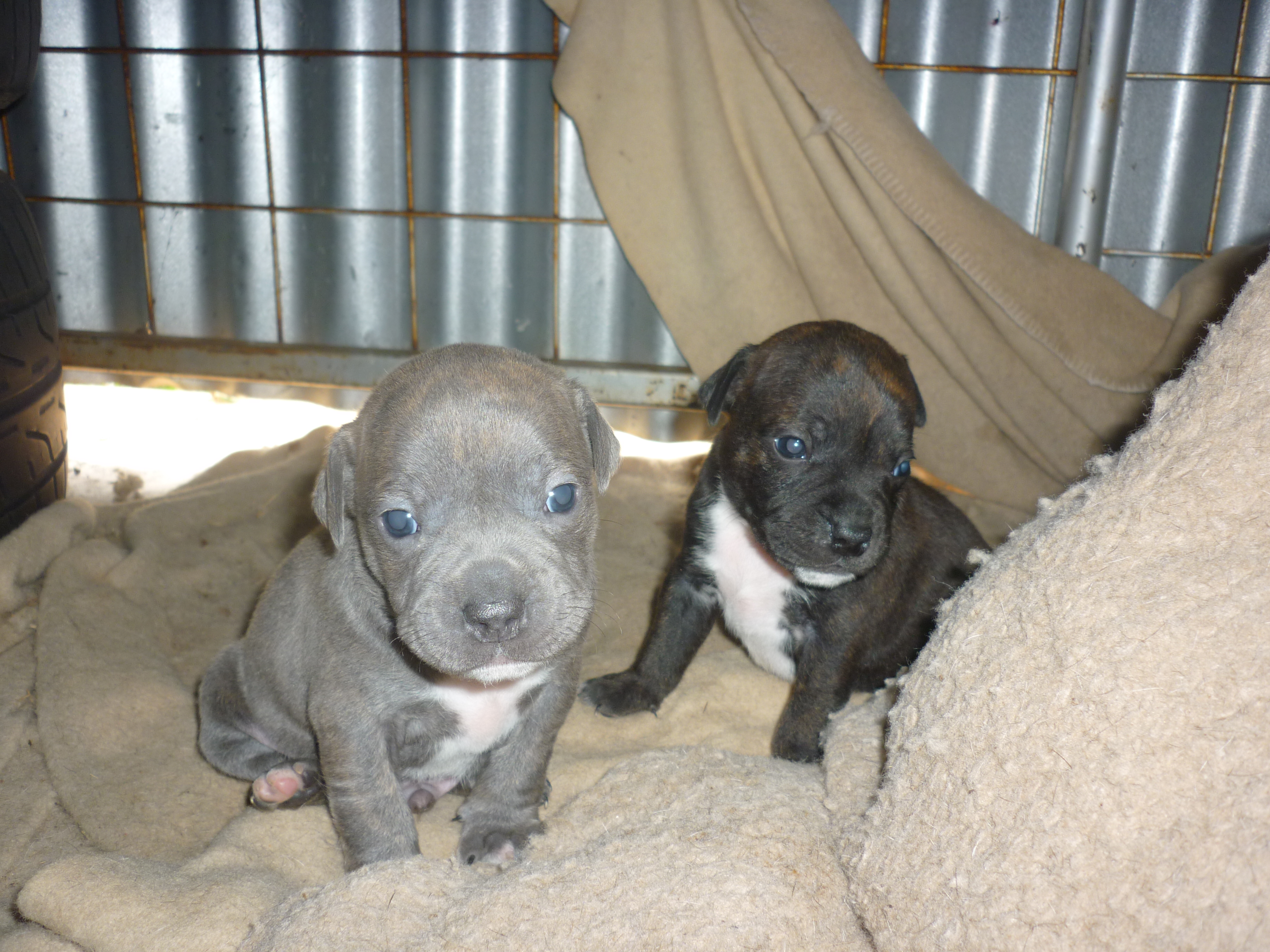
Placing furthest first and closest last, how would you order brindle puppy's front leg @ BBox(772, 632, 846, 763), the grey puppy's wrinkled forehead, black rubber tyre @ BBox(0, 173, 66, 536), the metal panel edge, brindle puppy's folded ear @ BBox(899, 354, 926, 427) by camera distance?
→ the metal panel edge
black rubber tyre @ BBox(0, 173, 66, 536)
brindle puppy's folded ear @ BBox(899, 354, 926, 427)
brindle puppy's front leg @ BBox(772, 632, 846, 763)
the grey puppy's wrinkled forehead

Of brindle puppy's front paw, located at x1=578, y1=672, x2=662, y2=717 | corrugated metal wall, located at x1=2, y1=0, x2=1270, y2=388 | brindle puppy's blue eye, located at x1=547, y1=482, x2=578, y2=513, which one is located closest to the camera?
brindle puppy's blue eye, located at x1=547, y1=482, x2=578, y2=513

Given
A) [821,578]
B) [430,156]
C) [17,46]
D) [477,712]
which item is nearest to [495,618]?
[477,712]

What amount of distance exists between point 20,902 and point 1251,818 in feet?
9.65

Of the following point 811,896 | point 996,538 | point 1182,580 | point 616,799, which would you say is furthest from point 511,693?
point 996,538

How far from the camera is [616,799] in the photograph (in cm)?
304

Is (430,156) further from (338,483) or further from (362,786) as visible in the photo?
(362,786)

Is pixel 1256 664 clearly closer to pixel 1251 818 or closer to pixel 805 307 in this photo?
pixel 1251 818

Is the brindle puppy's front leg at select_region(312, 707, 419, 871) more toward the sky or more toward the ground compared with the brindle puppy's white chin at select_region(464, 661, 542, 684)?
more toward the ground

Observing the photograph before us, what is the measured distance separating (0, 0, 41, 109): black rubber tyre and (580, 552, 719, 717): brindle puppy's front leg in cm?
395

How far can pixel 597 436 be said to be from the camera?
9.38 ft

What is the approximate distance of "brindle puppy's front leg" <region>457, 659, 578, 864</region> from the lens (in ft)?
9.56

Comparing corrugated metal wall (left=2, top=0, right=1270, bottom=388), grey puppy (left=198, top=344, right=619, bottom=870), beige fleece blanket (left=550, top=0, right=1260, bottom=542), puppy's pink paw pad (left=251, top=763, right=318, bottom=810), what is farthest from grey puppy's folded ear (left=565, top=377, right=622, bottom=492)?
corrugated metal wall (left=2, top=0, right=1270, bottom=388)

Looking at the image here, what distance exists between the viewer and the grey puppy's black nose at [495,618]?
2250 mm

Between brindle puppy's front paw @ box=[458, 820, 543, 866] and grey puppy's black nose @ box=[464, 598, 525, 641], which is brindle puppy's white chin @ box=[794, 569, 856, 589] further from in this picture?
grey puppy's black nose @ box=[464, 598, 525, 641]
